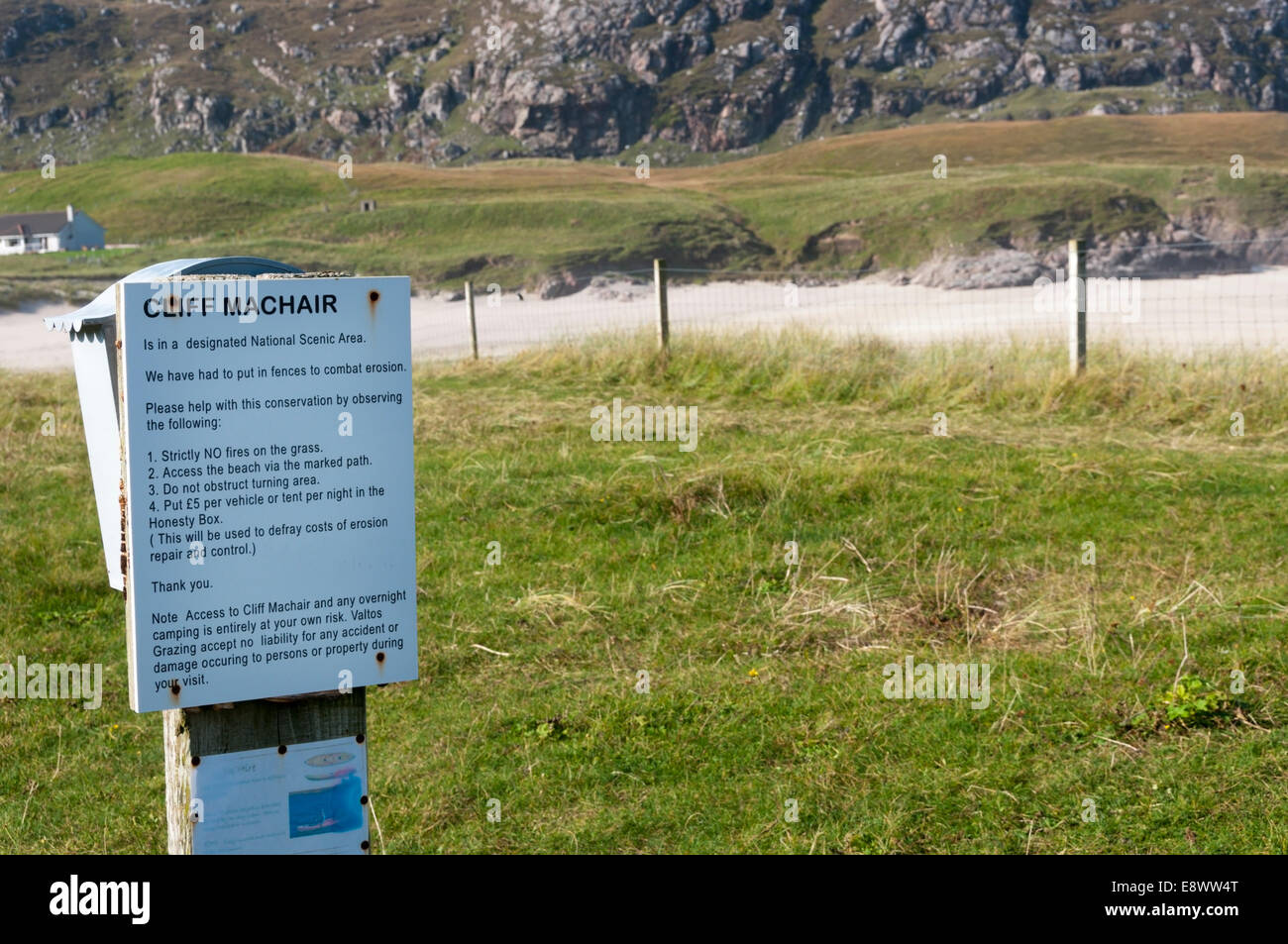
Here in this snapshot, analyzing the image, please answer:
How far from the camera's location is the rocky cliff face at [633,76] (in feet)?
470

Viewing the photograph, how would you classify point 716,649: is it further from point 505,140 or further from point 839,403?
point 505,140

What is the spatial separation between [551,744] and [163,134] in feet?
527

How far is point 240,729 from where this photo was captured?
260 centimetres

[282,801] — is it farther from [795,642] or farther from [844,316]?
[844,316]

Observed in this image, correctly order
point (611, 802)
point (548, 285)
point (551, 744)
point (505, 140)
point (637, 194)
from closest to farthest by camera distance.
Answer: point (611, 802) → point (551, 744) → point (548, 285) → point (637, 194) → point (505, 140)

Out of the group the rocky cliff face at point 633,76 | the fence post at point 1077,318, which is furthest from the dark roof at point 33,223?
the rocky cliff face at point 633,76

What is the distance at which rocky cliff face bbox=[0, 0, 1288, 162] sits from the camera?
143 metres

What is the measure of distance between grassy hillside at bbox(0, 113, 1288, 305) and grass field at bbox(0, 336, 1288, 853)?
2997 cm

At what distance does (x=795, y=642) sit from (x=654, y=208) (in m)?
45.3

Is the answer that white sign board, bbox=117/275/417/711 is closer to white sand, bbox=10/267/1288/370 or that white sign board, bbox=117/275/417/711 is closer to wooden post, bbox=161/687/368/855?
wooden post, bbox=161/687/368/855

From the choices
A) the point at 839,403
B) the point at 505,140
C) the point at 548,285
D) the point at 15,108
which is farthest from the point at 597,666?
the point at 15,108

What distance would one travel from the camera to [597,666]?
228 inches

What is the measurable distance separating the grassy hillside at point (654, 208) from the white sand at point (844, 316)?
7.76 meters

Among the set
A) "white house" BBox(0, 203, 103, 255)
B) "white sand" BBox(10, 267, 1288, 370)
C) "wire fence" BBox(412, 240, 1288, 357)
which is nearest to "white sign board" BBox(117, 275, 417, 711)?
"wire fence" BBox(412, 240, 1288, 357)
